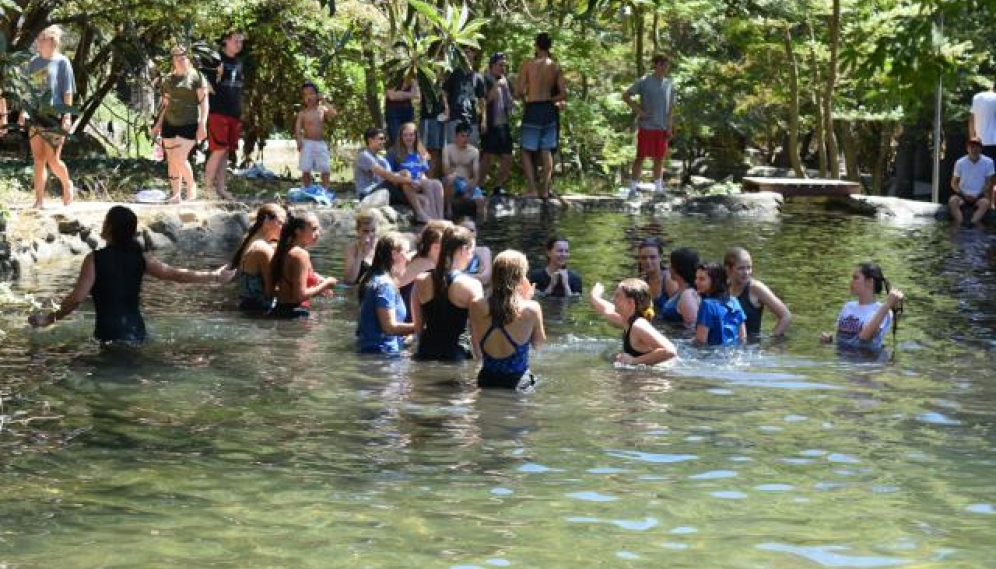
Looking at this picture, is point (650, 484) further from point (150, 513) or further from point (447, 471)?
point (150, 513)

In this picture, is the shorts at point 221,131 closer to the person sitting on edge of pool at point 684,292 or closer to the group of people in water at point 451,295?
the group of people in water at point 451,295

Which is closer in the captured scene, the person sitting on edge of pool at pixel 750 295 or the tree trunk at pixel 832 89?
the person sitting on edge of pool at pixel 750 295

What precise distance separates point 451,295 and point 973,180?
14.2m

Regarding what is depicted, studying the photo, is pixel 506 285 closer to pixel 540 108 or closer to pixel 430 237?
pixel 430 237

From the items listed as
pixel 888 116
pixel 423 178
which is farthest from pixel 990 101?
pixel 423 178

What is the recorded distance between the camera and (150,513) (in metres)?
7.63

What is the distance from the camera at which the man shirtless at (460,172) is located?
21.8m

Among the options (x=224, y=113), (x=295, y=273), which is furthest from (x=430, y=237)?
(x=224, y=113)

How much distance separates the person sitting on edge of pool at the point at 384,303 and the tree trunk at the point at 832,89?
1619cm

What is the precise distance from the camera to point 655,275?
14.3 metres

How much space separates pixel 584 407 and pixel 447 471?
6.87 feet

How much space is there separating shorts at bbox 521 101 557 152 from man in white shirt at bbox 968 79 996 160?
19.9 ft

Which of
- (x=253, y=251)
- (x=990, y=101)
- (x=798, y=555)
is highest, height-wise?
(x=990, y=101)

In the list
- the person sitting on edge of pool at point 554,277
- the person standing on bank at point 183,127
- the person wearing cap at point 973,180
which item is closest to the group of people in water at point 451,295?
the person sitting on edge of pool at point 554,277
